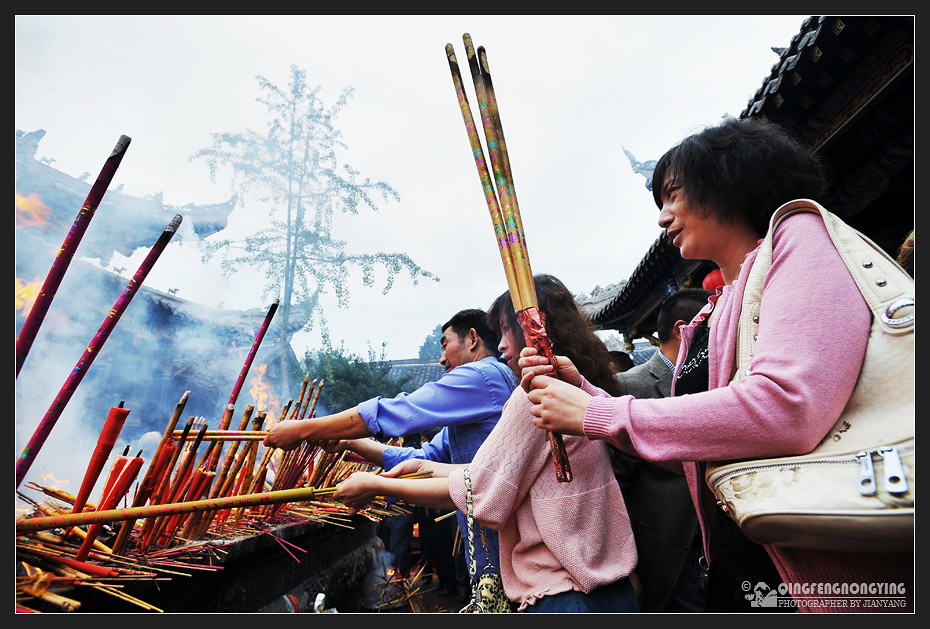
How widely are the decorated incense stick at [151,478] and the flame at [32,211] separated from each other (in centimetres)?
695

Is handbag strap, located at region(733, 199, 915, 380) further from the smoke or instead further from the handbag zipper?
the smoke

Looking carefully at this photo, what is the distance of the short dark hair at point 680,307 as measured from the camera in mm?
2547

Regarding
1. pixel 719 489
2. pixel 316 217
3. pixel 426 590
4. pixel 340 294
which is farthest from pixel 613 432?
pixel 316 217

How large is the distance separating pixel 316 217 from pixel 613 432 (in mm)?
16639

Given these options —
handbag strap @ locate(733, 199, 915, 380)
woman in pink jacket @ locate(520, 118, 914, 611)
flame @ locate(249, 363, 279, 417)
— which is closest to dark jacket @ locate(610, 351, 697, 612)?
woman in pink jacket @ locate(520, 118, 914, 611)

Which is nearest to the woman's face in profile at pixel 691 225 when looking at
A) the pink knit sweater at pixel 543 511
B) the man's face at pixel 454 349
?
the pink knit sweater at pixel 543 511

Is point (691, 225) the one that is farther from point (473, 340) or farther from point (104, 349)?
point (104, 349)

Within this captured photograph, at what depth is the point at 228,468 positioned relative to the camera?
109 inches

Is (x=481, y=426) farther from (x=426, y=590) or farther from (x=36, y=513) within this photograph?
(x=426, y=590)

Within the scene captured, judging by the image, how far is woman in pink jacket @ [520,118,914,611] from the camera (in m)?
0.80

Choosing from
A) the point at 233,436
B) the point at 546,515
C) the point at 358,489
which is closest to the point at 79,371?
the point at 233,436

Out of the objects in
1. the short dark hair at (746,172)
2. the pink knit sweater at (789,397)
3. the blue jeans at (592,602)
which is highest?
the short dark hair at (746,172)

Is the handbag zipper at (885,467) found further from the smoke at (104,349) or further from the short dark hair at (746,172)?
the smoke at (104,349)

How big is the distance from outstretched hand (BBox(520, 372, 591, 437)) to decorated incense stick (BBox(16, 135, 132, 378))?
1.53 m
